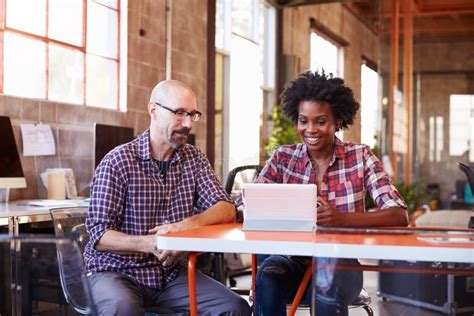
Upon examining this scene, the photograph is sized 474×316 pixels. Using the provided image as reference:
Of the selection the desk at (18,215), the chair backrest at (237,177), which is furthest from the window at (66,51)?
the chair backrest at (237,177)

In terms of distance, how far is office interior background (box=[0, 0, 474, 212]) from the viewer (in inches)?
201

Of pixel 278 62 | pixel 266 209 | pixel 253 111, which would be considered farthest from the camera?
pixel 278 62

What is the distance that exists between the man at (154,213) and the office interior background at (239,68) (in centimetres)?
80

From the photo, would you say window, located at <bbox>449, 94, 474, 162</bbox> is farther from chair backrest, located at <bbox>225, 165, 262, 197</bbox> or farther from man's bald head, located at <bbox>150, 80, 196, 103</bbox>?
man's bald head, located at <bbox>150, 80, 196, 103</bbox>

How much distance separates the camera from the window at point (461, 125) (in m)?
10.2

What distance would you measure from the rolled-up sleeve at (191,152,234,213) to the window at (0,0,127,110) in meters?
2.04

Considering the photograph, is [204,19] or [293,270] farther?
[204,19]

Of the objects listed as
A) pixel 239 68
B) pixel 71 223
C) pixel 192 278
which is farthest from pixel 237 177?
pixel 239 68

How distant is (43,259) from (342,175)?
1.52 m

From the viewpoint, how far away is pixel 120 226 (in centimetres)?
289

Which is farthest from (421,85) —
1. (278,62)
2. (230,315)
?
(230,315)

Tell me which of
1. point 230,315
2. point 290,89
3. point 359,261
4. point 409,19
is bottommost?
point 230,315

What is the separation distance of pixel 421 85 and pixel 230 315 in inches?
325

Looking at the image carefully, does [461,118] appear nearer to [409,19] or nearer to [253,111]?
[409,19]
